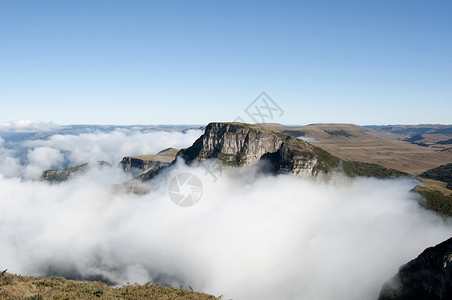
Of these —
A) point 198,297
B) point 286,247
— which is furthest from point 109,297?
point 286,247

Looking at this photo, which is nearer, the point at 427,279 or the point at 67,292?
the point at 67,292

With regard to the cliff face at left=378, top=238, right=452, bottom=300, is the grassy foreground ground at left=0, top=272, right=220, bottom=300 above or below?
above

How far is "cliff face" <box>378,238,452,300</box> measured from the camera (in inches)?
2618

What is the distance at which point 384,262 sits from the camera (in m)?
157

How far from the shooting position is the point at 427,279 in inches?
2847

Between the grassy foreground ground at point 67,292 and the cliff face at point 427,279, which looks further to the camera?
the cliff face at point 427,279

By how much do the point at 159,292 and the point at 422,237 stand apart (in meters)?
204

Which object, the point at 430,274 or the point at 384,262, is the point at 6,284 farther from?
the point at 384,262

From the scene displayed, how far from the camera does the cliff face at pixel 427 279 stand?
66.5m

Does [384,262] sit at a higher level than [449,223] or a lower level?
lower

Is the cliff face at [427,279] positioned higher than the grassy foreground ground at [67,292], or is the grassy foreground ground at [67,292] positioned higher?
the grassy foreground ground at [67,292]

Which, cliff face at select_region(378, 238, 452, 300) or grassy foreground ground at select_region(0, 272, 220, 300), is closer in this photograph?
grassy foreground ground at select_region(0, 272, 220, 300)

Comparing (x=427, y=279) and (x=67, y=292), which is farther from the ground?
(x=67, y=292)

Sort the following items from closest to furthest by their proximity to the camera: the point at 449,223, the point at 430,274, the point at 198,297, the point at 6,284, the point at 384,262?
the point at 6,284
the point at 198,297
the point at 430,274
the point at 384,262
the point at 449,223
